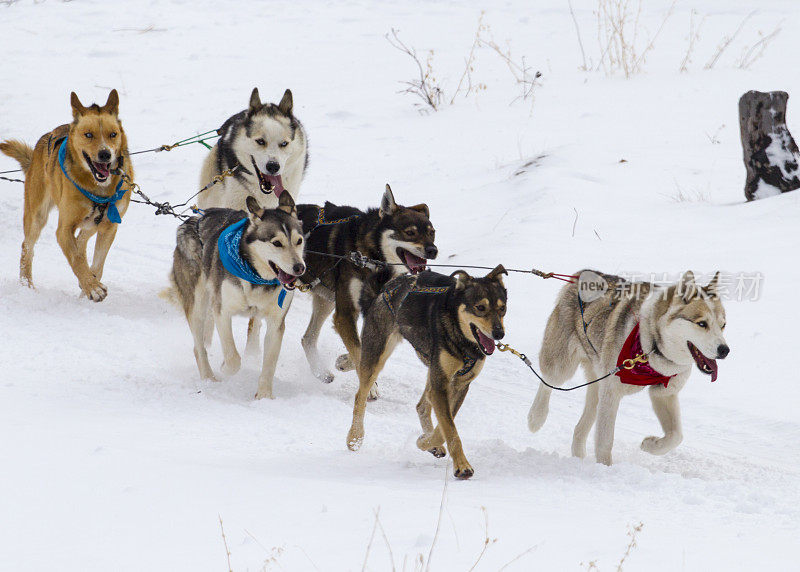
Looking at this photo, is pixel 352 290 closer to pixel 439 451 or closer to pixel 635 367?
pixel 439 451

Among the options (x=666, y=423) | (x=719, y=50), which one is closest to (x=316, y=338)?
(x=666, y=423)

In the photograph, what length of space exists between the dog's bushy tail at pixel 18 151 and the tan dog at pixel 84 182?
366 mm

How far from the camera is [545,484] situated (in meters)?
3.91

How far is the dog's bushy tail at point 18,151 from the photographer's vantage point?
7.18m

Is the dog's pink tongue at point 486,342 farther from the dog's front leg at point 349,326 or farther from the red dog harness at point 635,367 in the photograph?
the dog's front leg at point 349,326

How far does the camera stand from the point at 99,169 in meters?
6.39

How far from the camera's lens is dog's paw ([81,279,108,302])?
629 centimetres

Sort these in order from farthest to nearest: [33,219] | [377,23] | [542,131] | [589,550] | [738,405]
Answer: [377,23] → [542,131] → [33,219] → [738,405] → [589,550]

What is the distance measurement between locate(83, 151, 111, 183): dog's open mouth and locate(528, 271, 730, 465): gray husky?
361 cm

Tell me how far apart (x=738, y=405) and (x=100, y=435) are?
151 inches

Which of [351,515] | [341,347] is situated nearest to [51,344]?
[341,347]

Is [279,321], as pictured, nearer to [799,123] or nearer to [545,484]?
[545,484]

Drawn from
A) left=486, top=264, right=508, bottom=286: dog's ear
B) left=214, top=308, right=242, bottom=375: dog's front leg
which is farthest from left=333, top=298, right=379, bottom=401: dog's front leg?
left=486, top=264, right=508, bottom=286: dog's ear

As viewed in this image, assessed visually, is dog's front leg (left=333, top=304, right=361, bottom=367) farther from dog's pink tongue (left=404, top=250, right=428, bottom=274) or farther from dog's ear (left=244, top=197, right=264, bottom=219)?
dog's ear (left=244, top=197, right=264, bottom=219)
